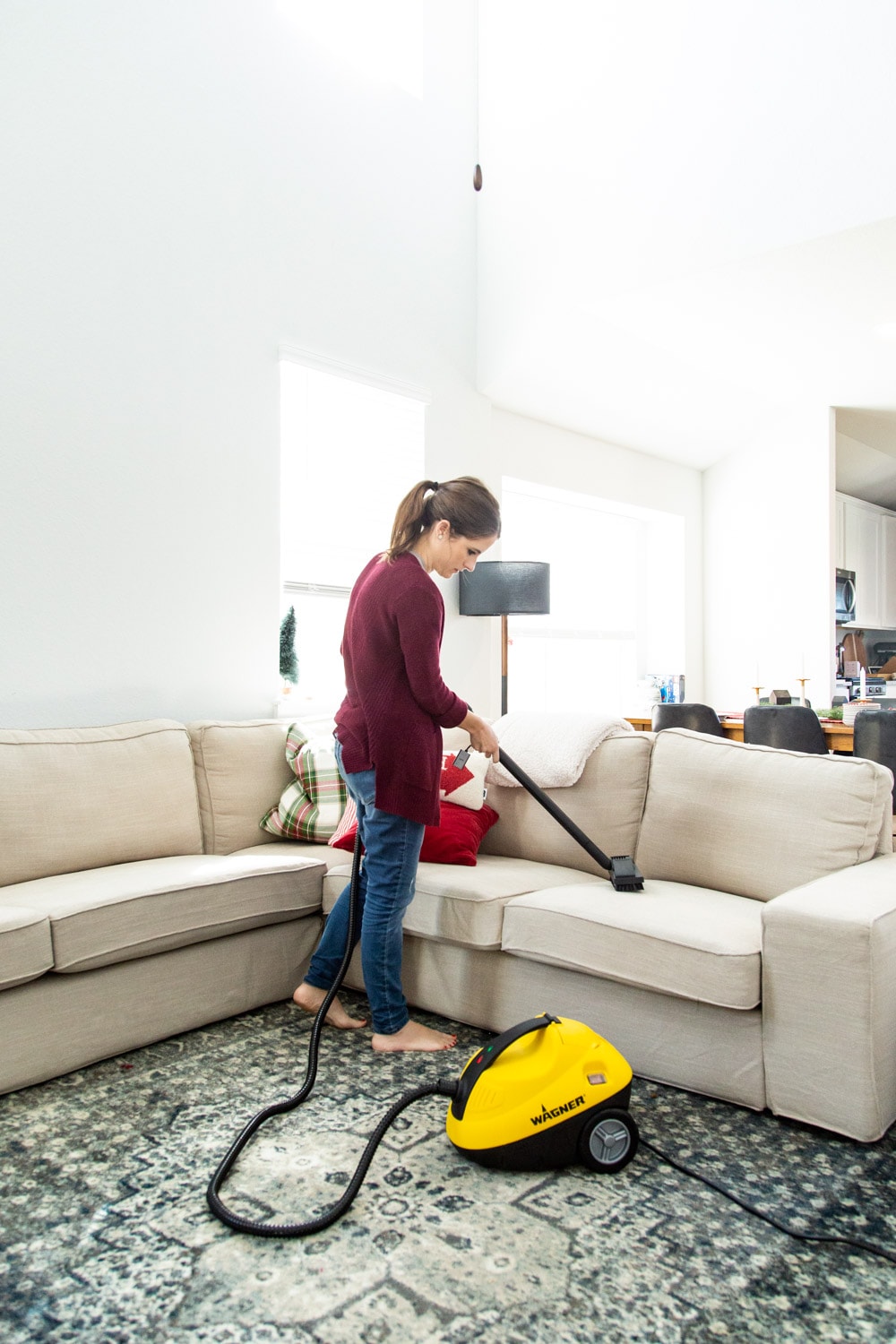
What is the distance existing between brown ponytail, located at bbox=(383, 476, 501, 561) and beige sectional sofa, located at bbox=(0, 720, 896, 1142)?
0.86 metres

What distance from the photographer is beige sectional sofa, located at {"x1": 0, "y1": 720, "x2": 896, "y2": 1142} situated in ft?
6.27

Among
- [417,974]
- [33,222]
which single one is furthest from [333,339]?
[417,974]

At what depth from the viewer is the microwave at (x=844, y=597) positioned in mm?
6148

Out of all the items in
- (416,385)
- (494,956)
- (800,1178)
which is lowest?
(800,1178)

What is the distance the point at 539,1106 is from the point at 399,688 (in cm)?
96

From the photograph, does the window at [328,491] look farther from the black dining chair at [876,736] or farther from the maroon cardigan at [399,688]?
the black dining chair at [876,736]

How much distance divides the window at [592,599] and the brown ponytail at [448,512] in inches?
113

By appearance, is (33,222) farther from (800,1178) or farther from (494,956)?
(800,1178)

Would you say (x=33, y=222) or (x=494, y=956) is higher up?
(x=33, y=222)

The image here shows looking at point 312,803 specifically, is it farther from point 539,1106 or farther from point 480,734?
point 539,1106

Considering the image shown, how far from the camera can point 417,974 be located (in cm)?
256

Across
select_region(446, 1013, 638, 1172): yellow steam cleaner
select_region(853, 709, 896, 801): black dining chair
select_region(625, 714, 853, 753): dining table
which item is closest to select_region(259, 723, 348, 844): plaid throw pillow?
select_region(446, 1013, 638, 1172): yellow steam cleaner

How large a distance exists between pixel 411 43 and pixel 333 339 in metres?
1.65

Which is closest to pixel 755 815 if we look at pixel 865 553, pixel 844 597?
pixel 844 597
